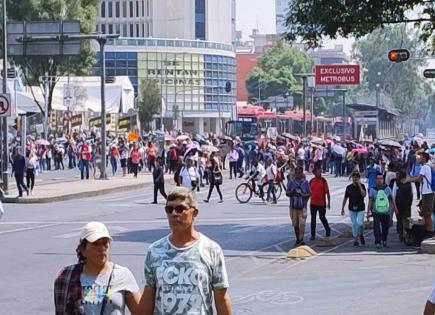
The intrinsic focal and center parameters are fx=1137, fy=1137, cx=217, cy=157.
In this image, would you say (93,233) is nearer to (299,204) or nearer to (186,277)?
(186,277)

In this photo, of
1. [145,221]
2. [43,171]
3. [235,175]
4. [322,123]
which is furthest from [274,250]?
[322,123]

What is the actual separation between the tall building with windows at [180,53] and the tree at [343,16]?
105m

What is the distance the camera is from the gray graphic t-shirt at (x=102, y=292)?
703 centimetres

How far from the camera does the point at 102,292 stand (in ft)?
23.1

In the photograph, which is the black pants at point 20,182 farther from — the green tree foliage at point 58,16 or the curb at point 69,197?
the green tree foliage at point 58,16

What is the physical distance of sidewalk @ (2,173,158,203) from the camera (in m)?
37.2

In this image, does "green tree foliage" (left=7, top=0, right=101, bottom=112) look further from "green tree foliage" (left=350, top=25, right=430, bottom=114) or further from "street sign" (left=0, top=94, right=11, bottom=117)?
"green tree foliage" (left=350, top=25, right=430, bottom=114)

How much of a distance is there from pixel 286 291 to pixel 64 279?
9.11 m

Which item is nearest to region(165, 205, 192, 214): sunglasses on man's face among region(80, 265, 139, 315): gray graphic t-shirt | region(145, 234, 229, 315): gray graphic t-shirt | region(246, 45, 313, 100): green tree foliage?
region(145, 234, 229, 315): gray graphic t-shirt

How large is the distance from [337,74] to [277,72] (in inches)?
4103

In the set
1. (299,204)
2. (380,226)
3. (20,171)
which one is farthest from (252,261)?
(20,171)

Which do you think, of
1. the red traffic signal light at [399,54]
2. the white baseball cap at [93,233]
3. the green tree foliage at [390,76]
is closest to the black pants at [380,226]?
the red traffic signal light at [399,54]

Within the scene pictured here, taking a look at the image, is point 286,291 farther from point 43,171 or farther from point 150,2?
point 150,2

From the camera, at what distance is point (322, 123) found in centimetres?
13262
